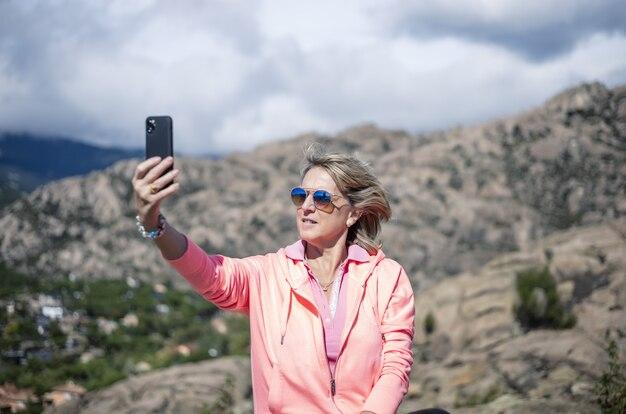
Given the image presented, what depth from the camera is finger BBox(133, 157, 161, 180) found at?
2898 millimetres

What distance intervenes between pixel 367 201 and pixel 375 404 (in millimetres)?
1172

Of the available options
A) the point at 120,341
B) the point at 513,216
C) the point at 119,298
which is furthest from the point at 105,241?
the point at 513,216

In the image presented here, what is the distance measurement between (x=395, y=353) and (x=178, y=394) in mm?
8549

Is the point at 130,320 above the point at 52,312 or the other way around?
the other way around

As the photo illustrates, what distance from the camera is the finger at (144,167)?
114 inches

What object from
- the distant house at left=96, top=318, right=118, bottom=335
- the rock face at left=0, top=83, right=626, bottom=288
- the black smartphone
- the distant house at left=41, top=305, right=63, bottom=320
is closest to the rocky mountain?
the black smartphone

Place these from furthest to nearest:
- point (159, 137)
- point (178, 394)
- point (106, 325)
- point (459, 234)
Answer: point (459, 234) < point (106, 325) < point (178, 394) < point (159, 137)

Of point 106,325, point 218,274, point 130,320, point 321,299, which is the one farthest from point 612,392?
point 130,320

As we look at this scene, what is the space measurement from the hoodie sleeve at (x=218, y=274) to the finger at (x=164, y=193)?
32cm

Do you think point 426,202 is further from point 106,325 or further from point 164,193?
point 164,193

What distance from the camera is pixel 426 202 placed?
47.0 meters

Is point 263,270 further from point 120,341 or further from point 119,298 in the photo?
point 119,298

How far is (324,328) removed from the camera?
3.39 meters

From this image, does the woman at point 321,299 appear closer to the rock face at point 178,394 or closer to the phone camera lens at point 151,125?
the phone camera lens at point 151,125
